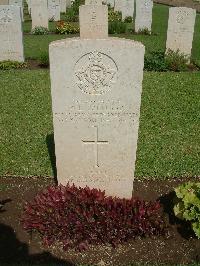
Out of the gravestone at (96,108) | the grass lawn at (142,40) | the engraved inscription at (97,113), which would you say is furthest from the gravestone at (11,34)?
the engraved inscription at (97,113)

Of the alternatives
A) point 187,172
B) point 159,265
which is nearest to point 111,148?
point 159,265

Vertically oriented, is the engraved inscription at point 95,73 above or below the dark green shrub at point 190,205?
above

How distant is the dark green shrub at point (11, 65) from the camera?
40.7ft

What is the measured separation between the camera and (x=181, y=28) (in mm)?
12930

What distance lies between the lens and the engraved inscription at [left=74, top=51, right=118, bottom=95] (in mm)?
4371

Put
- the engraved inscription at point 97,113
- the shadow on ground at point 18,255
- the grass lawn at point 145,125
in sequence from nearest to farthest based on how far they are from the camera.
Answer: the shadow on ground at point 18,255 → the engraved inscription at point 97,113 → the grass lawn at point 145,125

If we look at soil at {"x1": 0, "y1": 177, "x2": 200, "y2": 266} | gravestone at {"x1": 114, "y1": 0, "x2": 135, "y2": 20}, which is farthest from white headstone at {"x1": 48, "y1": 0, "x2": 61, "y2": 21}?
soil at {"x1": 0, "y1": 177, "x2": 200, "y2": 266}

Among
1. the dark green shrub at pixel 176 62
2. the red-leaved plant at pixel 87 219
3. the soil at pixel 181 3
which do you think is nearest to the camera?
the red-leaved plant at pixel 87 219

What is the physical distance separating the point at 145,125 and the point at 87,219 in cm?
390

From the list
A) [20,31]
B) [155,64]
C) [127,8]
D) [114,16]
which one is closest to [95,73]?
[155,64]

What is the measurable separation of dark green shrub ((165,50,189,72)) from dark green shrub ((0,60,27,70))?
478cm

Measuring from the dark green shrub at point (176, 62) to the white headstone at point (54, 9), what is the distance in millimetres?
11080

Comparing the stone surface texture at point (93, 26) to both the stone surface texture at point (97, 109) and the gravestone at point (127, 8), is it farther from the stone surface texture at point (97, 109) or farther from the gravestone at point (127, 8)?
the gravestone at point (127, 8)

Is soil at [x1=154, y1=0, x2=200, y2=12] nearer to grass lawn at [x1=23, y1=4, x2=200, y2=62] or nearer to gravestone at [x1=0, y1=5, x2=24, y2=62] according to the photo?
grass lawn at [x1=23, y1=4, x2=200, y2=62]
